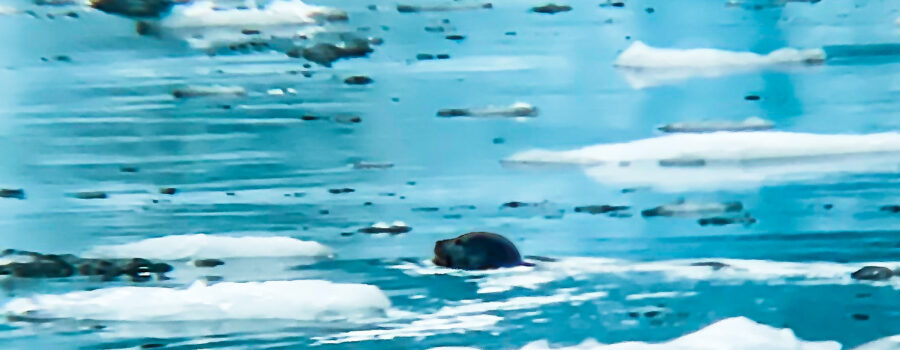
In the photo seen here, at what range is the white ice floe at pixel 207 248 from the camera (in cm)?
96

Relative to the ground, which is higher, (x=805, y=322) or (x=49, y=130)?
(x=49, y=130)

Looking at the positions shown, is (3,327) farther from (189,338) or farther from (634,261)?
(634,261)

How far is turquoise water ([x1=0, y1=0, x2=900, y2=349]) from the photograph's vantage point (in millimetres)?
959

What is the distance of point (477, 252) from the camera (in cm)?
96

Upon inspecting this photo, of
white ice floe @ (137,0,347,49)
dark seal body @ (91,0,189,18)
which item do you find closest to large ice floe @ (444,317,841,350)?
white ice floe @ (137,0,347,49)

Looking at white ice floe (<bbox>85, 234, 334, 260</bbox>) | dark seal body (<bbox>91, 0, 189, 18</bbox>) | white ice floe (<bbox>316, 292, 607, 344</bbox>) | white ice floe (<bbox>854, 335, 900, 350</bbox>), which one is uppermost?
dark seal body (<bbox>91, 0, 189, 18</bbox>)

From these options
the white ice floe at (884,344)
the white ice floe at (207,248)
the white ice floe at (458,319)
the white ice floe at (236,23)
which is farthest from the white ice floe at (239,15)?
the white ice floe at (884,344)

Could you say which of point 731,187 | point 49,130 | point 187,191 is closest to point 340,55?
point 187,191

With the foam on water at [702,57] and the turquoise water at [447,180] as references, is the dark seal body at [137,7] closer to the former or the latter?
the turquoise water at [447,180]

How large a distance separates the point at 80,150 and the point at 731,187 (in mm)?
736

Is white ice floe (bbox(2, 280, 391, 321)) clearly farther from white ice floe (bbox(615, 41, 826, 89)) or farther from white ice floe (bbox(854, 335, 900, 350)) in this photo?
white ice floe (bbox(854, 335, 900, 350))

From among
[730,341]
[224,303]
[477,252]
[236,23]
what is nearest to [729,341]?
[730,341]

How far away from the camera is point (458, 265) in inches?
37.9

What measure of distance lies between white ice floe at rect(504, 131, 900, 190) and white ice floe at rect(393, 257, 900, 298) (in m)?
0.09
